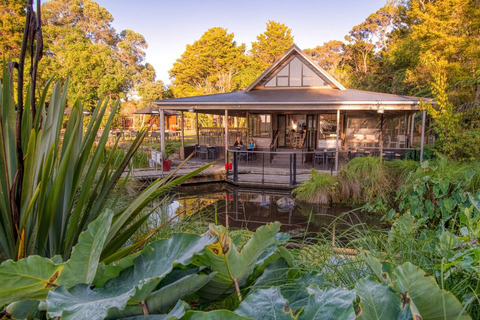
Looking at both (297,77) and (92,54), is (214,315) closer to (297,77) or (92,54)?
(297,77)

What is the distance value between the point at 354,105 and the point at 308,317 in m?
12.7

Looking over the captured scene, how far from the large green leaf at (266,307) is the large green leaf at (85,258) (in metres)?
0.35

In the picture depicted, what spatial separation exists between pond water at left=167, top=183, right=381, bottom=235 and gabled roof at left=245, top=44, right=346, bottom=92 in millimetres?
6583

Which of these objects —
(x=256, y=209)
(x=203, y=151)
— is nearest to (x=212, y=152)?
(x=203, y=151)

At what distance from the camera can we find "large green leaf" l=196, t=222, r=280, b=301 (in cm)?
76

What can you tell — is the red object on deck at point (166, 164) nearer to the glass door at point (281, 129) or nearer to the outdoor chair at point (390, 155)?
the glass door at point (281, 129)

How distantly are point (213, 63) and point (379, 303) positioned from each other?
4029cm

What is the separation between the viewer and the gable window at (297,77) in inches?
611

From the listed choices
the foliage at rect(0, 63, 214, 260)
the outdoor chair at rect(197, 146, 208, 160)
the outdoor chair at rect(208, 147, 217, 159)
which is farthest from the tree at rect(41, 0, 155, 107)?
the foliage at rect(0, 63, 214, 260)

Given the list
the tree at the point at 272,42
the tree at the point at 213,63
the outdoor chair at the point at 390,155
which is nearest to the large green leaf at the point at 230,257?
the outdoor chair at the point at 390,155

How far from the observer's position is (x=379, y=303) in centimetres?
64

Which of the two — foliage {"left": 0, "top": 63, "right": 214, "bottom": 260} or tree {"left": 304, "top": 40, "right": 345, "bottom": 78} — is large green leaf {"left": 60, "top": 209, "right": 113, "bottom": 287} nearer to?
foliage {"left": 0, "top": 63, "right": 214, "bottom": 260}

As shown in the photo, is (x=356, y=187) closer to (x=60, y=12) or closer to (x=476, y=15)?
(x=476, y=15)

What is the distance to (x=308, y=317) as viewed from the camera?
2.12 feet
